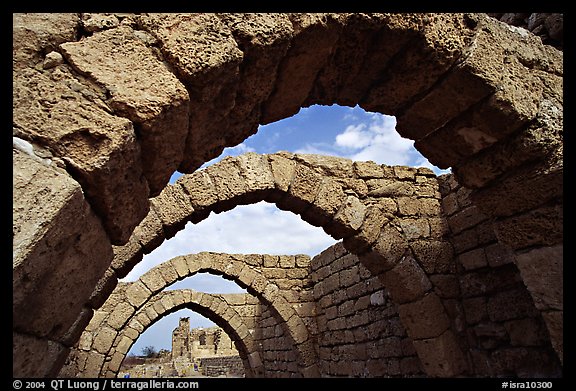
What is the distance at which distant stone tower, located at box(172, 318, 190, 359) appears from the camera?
59.1 ft

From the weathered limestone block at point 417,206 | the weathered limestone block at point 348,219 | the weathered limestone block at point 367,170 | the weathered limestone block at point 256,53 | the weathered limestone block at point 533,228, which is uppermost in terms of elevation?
the weathered limestone block at point 367,170

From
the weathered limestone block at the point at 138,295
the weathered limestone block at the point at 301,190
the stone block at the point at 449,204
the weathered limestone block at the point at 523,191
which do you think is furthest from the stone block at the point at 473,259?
the weathered limestone block at the point at 138,295

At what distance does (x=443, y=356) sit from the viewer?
14.9 ft

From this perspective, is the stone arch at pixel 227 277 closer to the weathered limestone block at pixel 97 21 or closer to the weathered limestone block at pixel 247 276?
the weathered limestone block at pixel 247 276

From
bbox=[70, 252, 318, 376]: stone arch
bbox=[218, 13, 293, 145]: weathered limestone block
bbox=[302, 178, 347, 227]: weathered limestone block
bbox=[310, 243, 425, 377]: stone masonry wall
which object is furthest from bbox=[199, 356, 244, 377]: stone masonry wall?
bbox=[218, 13, 293, 145]: weathered limestone block

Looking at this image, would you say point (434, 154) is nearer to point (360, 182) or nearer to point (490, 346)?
point (360, 182)

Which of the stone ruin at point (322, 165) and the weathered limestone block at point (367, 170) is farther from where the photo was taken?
the weathered limestone block at point (367, 170)

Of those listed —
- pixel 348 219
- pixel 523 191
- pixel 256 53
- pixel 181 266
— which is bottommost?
pixel 523 191

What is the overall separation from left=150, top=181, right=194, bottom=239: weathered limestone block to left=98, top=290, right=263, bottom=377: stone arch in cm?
616

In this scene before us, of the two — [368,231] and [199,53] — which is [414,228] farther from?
[199,53]

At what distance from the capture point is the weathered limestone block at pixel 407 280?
4.80 meters

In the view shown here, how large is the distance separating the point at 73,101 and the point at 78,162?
24 cm

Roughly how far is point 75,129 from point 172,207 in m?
3.29

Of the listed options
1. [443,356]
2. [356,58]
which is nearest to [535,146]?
[356,58]
